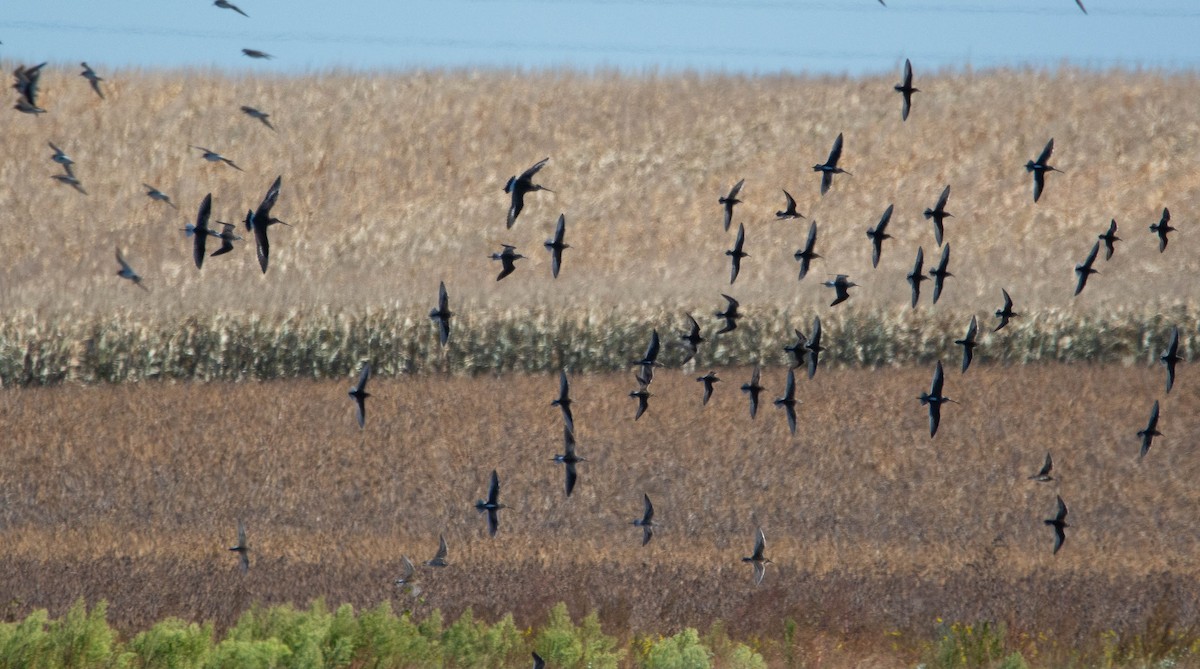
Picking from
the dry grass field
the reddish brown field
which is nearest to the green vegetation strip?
the dry grass field

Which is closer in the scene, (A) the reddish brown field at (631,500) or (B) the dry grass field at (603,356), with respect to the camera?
(A) the reddish brown field at (631,500)

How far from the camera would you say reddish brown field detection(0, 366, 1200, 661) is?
14.7 m

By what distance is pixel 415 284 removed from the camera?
33.4m

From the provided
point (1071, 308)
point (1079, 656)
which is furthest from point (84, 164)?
point (1079, 656)

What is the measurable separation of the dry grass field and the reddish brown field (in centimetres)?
6

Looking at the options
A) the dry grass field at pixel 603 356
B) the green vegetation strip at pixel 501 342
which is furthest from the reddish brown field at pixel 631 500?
the green vegetation strip at pixel 501 342

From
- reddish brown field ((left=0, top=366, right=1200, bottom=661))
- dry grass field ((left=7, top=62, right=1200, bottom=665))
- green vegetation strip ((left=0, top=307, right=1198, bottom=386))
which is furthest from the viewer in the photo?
green vegetation strip ((left=0, top=307, right=1198, bottom=386))

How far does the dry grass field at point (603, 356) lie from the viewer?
49.9ft

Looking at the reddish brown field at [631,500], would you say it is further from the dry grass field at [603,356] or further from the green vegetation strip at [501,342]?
the green vegetation strip at [501,342]

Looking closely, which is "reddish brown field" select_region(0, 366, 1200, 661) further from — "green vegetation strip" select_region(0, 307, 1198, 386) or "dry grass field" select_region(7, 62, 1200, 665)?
"green vegetation strip" select_region(0, 307, 1198, 386)

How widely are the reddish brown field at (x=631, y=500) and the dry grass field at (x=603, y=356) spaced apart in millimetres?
63

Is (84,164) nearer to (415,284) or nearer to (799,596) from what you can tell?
(415,284)

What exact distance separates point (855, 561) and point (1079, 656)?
294cm

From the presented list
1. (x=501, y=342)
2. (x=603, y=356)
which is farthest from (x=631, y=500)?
(x=501, y=342)
